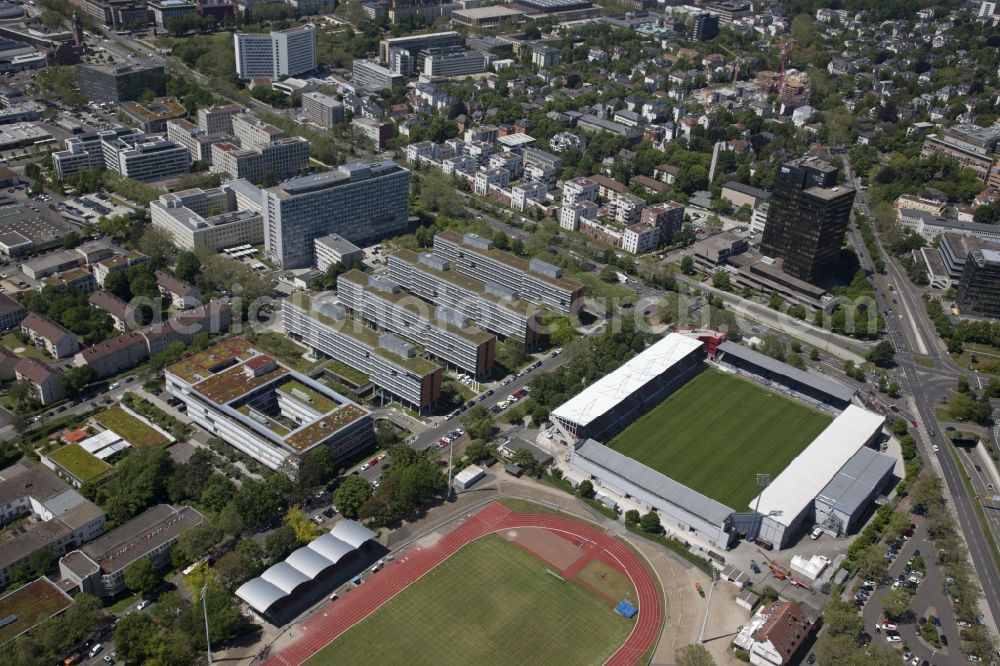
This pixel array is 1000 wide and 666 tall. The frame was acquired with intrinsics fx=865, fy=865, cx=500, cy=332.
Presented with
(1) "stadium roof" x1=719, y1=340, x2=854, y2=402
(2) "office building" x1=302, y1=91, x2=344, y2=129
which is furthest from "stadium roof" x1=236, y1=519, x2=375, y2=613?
(2) "office building" x1=302, y1=91, x2=344, y2=129

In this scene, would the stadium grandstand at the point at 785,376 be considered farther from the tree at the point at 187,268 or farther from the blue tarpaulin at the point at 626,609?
the tree at the point at 187,268

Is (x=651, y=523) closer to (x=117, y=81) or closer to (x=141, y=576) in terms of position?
(x=141, y=576)

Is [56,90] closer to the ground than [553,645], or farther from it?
farther from it

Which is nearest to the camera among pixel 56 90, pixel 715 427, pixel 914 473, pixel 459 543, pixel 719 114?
pixel 459 543

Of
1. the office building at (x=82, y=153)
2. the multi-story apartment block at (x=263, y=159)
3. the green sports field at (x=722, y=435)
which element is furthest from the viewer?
the multi-story apartment block at (x=263, y=159)

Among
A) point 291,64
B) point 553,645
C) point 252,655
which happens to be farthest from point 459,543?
point 291,64

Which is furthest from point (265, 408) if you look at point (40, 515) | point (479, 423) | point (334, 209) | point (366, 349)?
point (334, 209)

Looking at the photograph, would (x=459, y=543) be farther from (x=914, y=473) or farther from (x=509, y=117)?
(x=509, y=117)

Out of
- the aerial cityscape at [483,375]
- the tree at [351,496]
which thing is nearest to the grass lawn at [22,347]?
the aerial cityscape at [483,375]
